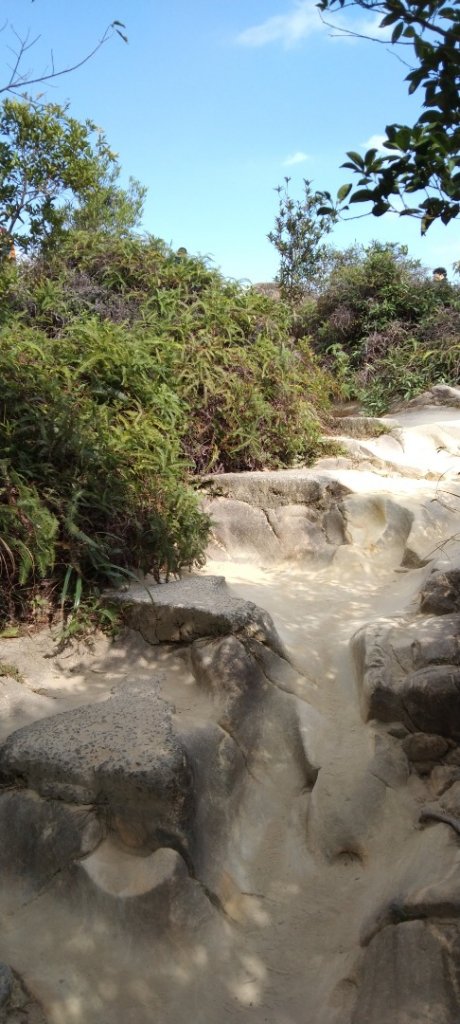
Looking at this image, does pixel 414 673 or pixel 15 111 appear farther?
pixel 15 111

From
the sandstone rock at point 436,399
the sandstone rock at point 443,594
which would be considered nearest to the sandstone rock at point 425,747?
the sandstone rock at point 443,594

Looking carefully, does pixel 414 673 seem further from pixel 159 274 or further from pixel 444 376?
pixel 444 376

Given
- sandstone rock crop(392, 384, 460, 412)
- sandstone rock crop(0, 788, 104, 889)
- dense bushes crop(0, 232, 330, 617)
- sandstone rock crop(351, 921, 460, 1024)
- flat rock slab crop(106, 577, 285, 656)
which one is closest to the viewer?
sandstone rock crop(351, 921, 460, 1024)

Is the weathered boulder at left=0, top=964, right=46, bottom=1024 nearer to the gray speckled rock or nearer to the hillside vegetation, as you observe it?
the gray speckled rock

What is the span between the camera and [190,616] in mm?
4238

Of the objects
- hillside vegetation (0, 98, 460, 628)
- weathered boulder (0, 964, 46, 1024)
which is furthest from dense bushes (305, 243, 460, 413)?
weathered boulder (0, 964, 46, 1024)

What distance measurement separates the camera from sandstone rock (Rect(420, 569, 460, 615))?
4410 millimetres

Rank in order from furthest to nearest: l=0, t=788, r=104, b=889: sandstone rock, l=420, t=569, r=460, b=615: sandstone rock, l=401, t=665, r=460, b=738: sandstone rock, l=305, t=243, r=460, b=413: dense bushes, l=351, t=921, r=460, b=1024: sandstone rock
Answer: l=305, t=243, r=460, b=413: dense bushes < l=420, t=569, r=460, b=615: sandstone rock < l=401, t=665, r=460, b=738: sandstone rock < l=0, t=788, r=104, b=889: sandstone rock < l=351, t=921, r=460, b=1024: sandstone rock

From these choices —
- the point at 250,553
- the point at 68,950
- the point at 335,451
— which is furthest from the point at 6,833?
the point at 335,451

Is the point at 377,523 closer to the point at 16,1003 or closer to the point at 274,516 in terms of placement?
the point at 274,516

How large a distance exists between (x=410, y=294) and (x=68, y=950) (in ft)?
37.7

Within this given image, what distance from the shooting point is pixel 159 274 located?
27.2 feet

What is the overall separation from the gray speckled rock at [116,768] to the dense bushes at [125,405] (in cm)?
108

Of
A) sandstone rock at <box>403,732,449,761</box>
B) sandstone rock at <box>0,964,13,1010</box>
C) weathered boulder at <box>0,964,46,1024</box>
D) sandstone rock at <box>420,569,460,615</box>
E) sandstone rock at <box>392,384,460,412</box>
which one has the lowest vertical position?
weathered boulder at <box>0,964,46,1024</box>
